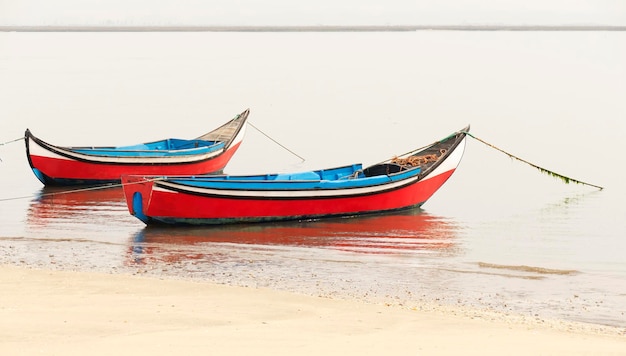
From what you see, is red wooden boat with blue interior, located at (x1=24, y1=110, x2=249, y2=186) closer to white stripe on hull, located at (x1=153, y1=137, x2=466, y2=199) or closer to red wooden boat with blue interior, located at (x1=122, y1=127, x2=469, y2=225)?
red wooden boat with blue interior, located at (x1=122, y1=127, x2=469, y2=225)

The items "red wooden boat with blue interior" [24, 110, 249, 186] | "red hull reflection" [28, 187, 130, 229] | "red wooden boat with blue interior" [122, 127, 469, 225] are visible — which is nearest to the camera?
"red wooden boat with blue interior" [122, 127, 469, 225]

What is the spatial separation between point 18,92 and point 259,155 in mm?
27479

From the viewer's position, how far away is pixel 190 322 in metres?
8.89

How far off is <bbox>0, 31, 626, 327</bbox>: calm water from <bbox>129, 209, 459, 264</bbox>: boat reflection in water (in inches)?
2.0

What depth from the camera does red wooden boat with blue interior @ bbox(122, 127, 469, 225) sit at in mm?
17000

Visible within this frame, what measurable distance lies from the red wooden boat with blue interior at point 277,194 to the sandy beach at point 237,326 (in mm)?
5518

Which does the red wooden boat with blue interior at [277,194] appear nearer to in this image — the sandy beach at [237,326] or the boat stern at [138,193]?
the boat stern at [138,193]

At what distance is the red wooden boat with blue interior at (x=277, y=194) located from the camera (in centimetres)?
1700

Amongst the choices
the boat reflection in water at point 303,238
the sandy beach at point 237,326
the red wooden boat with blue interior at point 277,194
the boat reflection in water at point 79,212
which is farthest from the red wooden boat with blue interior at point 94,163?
the sandy beach at point 237,326

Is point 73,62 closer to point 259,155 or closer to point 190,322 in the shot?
point 259,155

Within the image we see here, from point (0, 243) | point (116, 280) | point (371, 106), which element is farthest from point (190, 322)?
point (371, 106)

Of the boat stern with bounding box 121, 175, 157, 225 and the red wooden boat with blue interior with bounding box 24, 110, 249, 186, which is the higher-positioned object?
the red wooden boat with blue interior with bounding box 24, 110, 249, 186

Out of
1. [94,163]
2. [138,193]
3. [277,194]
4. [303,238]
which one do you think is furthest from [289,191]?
[94,163]

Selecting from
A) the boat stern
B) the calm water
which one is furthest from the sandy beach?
the boat stern
